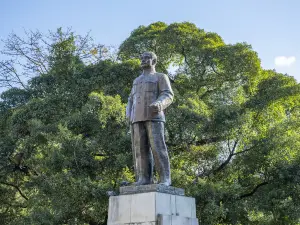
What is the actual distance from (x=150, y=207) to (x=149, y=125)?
54.5 inches

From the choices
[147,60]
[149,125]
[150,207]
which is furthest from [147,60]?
[150,207]

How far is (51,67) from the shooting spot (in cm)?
1842

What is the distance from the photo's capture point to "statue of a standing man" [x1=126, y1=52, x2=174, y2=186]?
667 cm

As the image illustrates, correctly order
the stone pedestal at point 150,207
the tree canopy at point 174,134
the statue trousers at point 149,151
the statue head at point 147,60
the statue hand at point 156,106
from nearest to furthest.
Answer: the stone pedestal at point 150,207 < the statue hand at point 156,106 < the statue trousers at point 149,151 < the statue head at point 147,60 < the tree canopy at point 174,134

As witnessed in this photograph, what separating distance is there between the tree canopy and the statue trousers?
19.6ft

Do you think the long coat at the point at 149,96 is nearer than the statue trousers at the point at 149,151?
No

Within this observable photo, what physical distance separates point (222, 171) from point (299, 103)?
15.7 ft

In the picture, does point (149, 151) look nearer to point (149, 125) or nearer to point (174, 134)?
point (149, 125)

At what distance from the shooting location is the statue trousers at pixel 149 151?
263 inches

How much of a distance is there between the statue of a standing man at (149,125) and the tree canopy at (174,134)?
600 centimetres

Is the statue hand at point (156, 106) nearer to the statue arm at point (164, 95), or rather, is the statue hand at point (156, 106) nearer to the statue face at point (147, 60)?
the statue arm at point (164, 95)

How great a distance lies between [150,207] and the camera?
237 inches

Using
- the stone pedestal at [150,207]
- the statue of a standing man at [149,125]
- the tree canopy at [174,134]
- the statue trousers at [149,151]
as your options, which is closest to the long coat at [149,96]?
the statue of a standing man at [149,125]

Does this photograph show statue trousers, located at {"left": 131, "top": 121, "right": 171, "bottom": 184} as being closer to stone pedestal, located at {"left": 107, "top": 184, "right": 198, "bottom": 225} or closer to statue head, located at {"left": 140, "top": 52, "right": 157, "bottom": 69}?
stone pedestal, located at {"left": 107, "top": 184, "right": 198, "bottom": 225}
